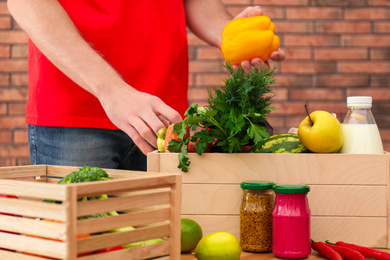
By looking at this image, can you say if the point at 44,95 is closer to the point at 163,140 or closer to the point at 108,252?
the point at 163,140

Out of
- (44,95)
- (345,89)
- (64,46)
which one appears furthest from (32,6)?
(345,89)

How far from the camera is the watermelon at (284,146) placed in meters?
1.18

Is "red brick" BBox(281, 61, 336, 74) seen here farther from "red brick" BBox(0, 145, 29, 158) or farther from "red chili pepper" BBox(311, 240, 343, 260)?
"red chili pepper" BBox(311, 240, 343, 260)

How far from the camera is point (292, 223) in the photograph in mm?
971

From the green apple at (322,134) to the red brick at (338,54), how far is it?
1.64 m

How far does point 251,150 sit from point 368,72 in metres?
1.84

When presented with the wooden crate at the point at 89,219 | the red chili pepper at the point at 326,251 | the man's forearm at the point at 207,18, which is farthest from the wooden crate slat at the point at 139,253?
the man's forearm at the point at 207,18

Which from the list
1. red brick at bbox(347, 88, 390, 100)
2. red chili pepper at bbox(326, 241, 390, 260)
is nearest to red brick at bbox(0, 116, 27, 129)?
red brick at bbox(347, 88, 390, 100)

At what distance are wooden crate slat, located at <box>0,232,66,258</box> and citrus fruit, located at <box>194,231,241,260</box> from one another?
34 centimetres

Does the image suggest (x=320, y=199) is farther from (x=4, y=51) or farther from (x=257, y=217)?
(x=4, y=51)

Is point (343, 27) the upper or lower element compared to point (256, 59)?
upper

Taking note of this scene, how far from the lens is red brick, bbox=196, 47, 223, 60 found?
268cm

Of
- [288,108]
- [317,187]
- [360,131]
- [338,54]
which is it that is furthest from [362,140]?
[338,54]

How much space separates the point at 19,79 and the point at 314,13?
1.73 metres
